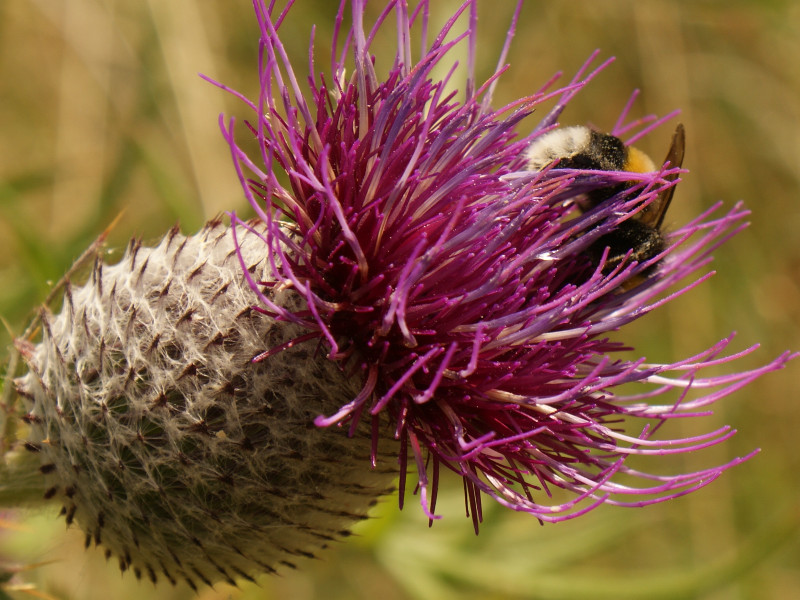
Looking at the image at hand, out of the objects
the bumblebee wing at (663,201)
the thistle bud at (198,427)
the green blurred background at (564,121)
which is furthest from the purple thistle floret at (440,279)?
the green blurred background at (564,121)

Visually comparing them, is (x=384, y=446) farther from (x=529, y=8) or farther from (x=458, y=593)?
(x=529, y=8)

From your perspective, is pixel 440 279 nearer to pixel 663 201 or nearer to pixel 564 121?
pixel 663 201

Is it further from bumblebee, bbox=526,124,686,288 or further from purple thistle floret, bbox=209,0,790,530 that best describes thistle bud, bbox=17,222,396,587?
bumblebee, bbox=526,124,686,288

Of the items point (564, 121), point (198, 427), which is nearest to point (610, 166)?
point (198, 427)

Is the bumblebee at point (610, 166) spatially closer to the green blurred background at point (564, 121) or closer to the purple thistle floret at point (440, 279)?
the purple thistle floret at point (440, 279)

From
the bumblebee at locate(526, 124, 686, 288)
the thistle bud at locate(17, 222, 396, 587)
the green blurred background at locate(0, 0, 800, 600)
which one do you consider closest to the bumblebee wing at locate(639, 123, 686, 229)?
the bumblebee at locate(526, 124, 686, 288)

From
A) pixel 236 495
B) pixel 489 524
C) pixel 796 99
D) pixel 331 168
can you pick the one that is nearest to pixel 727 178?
pixel 796 99
